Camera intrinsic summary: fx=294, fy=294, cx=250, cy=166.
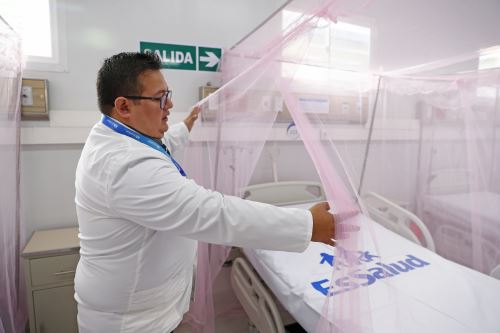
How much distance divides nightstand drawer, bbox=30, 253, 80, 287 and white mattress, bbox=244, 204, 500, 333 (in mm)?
1187

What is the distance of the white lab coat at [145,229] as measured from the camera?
86 cm

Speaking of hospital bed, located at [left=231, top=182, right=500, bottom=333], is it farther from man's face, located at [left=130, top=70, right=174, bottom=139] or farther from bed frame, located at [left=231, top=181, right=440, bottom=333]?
man's face, located at [left=130, top=70, right=174, bottom=139]

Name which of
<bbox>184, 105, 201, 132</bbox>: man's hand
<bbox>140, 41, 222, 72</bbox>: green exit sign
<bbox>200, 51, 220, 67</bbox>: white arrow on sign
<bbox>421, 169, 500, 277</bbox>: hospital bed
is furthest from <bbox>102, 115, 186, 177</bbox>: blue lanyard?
<bbox>421, 169, 500, 277</bbox>: hospital bed

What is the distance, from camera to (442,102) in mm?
2484

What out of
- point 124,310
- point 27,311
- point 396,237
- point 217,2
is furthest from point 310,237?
point 217,2

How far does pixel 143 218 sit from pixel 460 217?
99.2 inches

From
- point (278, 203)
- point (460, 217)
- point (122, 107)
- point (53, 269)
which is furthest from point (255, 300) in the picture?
point (460, 217)

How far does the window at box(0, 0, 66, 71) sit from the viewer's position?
2029mm

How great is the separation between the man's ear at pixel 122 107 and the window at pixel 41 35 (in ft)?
4.85

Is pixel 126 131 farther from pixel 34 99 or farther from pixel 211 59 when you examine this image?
pixel 211 59

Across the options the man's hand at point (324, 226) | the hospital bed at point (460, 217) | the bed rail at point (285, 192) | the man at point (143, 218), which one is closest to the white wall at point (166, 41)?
the bed rail at point (285, 192)

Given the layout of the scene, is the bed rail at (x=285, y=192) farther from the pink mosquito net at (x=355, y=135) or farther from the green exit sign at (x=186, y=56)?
the green exit sign at (x=186, y=56)

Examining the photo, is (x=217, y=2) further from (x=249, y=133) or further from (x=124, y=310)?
(x=124, y=310)

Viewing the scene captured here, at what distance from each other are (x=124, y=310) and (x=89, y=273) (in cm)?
20
